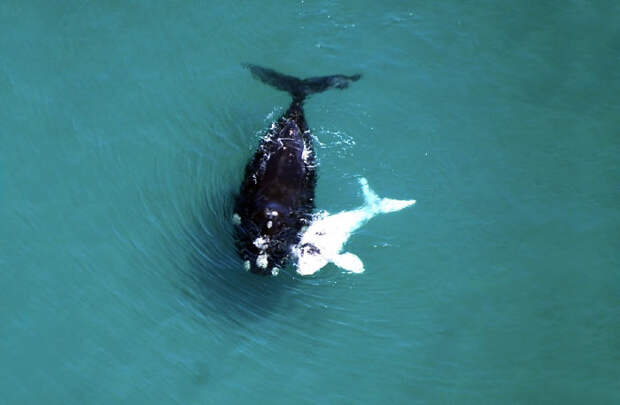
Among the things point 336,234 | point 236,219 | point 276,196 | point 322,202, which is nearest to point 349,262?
point 336,234

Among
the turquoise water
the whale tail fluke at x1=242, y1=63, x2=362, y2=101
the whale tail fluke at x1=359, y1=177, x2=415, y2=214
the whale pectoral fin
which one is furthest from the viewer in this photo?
the whale tail fluke at x1=242, y1=63, x2=362, y2=101

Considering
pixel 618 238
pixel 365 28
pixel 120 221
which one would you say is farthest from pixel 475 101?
pixel 120 221

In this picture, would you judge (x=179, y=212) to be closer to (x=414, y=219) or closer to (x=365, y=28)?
(x=414, y=219)

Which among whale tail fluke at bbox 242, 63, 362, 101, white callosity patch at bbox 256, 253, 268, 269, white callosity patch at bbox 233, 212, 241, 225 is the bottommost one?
white callosity patch at bbox 256, 253, 268, 269

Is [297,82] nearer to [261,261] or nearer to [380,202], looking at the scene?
[380,202]

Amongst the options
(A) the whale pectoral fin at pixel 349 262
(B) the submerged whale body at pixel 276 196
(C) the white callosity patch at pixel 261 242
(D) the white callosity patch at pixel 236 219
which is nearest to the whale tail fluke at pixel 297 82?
(B) the submerged whale body at pixel 276 196

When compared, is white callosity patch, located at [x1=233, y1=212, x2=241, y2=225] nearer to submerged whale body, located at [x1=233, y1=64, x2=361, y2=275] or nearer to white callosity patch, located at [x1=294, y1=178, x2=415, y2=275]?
submerged whale body, located at [x1=233, y1=64, x2=361, y2=275]

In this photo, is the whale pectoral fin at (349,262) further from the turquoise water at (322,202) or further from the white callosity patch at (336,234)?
the turquoise water at (322,202)

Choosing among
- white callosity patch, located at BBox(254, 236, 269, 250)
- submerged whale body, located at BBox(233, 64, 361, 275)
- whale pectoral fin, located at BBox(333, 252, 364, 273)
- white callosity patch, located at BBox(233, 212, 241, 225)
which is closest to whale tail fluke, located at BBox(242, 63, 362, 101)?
submerged whale body, located at BBox(233, 64, 361, 275)
